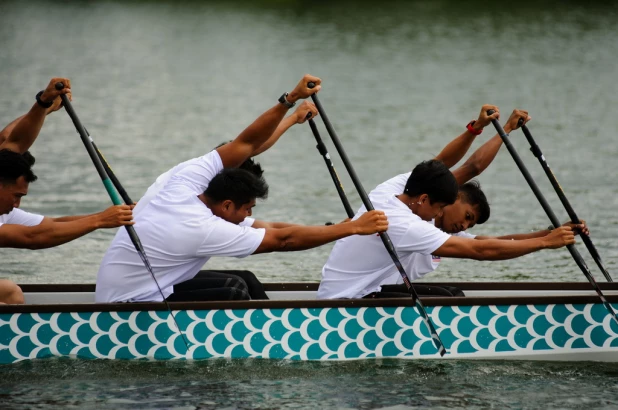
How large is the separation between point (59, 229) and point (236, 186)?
1.24 metres

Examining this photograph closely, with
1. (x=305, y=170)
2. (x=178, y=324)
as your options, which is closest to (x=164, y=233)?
(x=178, y=324)

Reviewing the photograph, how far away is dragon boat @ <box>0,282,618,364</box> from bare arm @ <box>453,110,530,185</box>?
1.47m

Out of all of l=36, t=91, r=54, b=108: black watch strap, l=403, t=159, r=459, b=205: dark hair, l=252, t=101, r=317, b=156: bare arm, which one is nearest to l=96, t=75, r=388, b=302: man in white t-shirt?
l=403, t=159, r=459, b=205: dark hair

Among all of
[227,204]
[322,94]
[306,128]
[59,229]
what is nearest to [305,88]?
[227,204]

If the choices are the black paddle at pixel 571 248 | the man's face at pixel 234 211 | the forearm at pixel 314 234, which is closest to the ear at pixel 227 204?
the man's face at pixel 234 211

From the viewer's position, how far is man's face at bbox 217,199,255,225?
8.20m

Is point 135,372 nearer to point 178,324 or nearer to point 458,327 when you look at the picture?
point 178,324

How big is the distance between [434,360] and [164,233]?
2215mm

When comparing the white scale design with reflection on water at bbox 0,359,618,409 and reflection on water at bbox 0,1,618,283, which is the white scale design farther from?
reflection on water at bbox 0,1,618,283

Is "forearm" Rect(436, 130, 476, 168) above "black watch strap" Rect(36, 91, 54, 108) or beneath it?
beneath

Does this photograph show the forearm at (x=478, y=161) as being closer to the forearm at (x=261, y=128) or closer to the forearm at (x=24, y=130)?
the forearm at (x=261, y=128)

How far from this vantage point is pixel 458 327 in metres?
8.57

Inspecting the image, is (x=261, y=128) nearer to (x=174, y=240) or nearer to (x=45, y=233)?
(x=174, y=240)

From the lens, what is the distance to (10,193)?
27.4ft
